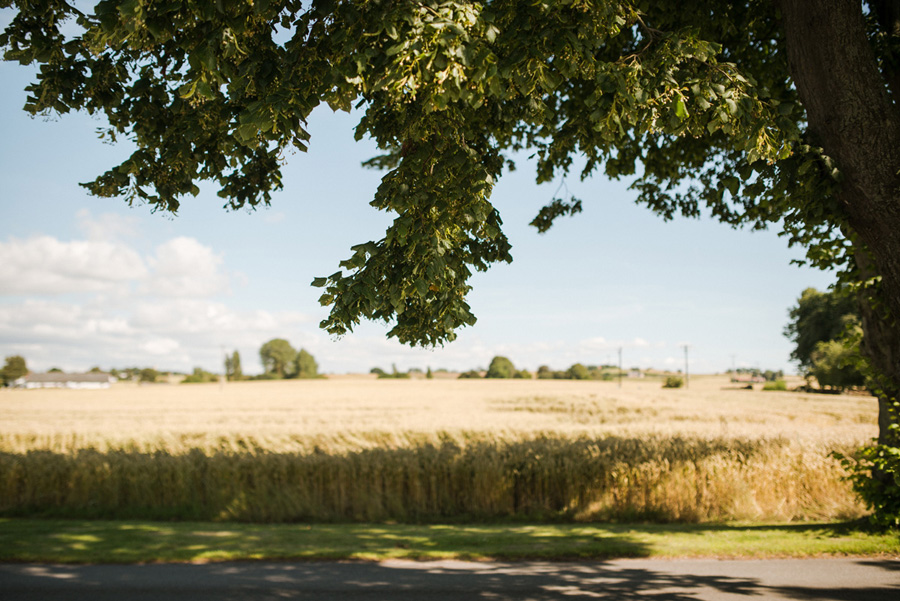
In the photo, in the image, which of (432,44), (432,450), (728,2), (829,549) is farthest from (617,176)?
(432,450)

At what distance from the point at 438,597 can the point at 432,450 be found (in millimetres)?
6011

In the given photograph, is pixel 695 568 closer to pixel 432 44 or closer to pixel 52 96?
pixel 432 44

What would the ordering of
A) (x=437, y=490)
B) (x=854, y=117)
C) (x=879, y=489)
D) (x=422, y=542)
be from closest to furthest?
(x=854, y=117) < (x=879, y=489) < (x=422, y=542) < (x=437, y=490)

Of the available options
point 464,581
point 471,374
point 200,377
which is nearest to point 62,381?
point 200,377

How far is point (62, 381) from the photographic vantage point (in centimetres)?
9769

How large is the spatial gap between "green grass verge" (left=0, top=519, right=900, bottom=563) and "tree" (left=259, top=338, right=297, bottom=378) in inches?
4188

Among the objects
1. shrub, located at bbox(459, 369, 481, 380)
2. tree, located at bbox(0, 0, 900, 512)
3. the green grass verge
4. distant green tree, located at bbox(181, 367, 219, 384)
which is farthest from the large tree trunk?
distant green tree, located at bbox(181, 367, 219, 384)

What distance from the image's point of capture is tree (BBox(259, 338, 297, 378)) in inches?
4471

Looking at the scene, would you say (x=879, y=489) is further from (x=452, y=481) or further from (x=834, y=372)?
(x=834, y=372)

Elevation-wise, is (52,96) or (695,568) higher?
(52,96)

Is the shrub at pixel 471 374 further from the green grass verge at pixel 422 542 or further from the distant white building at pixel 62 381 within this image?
the green grass verge at pixel 422 542

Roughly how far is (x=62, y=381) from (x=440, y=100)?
11996 cm

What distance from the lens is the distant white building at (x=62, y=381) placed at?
3777 inches

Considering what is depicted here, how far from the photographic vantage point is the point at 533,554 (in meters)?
8.39
